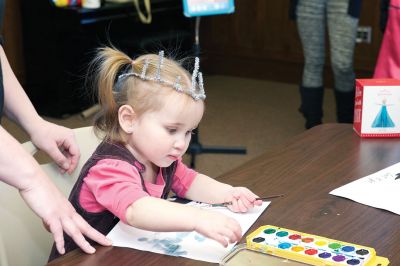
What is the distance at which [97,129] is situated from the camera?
5.02 feet

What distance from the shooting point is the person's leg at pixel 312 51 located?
12.4 feet

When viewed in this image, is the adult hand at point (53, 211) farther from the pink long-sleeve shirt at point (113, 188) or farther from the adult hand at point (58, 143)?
the adult hand at point (58, 143)

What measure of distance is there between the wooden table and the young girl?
0.30 feet

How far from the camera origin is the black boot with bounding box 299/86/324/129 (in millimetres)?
3955

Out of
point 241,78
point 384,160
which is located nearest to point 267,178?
point 384,160

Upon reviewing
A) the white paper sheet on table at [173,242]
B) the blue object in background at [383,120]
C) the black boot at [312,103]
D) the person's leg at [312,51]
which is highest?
the blue object in background at [383,120]

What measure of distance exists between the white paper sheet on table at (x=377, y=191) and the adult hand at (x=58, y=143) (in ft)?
1.86

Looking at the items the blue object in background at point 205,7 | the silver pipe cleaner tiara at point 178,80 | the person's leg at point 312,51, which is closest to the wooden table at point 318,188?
the silver pipe cleaner tiara at point 178,80

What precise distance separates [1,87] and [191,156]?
8.15 feet

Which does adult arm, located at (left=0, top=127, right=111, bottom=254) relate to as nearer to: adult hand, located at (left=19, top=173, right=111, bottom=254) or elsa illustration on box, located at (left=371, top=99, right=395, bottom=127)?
adult hand, located at (left=19, top=173, right=111, bottom=254)

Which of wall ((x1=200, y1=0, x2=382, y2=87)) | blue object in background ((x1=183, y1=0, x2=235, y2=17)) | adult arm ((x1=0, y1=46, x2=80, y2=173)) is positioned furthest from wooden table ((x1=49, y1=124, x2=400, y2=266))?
wall ((x1=200, y1=0, x2=382, y2=87))

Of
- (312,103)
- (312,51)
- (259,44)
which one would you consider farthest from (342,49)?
(259,44)

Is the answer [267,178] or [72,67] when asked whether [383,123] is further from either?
[72,67]

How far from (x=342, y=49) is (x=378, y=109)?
75.6 inches
